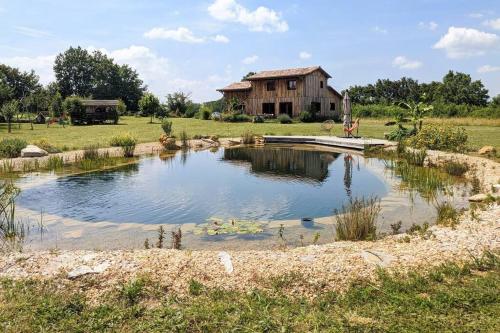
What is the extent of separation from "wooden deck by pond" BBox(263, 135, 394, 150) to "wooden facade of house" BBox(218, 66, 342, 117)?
1705cm

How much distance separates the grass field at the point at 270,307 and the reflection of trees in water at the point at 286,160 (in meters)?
8.25

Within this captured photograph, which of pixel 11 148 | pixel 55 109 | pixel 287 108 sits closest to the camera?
pixel 11 148

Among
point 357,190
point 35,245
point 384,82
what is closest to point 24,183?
point 35,245

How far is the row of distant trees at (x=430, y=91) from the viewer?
53062mm

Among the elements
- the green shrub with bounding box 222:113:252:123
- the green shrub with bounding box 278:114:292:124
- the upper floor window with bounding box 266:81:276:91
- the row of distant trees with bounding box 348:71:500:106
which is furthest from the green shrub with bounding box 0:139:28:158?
the row of distant trees with bounding box 348:71:500:106

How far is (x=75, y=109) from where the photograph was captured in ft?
127

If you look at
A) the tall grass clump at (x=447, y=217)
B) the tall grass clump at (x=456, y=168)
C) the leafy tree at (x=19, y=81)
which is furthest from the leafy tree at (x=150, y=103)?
the tall grass clump at (x=447, y=217)

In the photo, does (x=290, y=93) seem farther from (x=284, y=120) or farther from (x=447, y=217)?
(x=447, y=217)

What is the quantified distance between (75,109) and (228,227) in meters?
35.3

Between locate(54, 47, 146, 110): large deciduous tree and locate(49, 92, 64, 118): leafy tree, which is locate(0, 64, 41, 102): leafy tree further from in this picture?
locate(49, 92, 64, 118): leafy tree

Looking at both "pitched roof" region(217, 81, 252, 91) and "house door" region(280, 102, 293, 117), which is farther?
"pitched roof" region(217, 81, 252, 91)

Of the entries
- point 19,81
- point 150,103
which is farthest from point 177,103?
point 19,81

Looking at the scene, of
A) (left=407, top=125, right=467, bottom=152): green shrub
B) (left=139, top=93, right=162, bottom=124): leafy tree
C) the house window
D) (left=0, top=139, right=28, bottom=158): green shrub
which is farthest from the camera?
(left=139, top=93, right=162, bottom=124): leafy tree

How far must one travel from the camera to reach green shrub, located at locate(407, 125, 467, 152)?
15.5 metres
